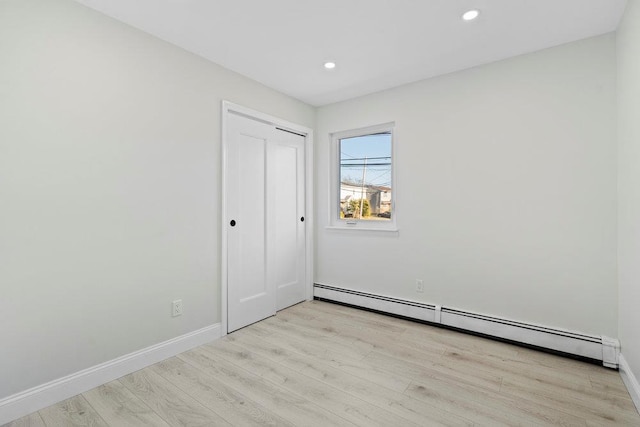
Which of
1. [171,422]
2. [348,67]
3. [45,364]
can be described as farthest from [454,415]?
[348,67]

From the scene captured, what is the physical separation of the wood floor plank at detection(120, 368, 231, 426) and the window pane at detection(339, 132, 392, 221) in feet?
7.98

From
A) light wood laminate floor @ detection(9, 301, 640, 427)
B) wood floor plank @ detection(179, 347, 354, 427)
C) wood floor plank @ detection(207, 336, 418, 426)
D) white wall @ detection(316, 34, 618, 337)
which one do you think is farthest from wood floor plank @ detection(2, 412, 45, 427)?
white wall @ detection(316, 34, 618, 337)

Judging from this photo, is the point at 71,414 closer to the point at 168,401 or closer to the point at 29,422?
the point at 29,422

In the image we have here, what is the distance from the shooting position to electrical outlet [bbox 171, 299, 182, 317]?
2328mm

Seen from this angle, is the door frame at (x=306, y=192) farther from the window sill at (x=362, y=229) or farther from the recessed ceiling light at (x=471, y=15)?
the recessed ceiling light at (x=471, y=15)

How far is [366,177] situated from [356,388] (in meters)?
2.28

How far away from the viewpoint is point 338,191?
373 cm

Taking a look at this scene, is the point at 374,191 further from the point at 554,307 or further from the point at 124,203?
the point at 124,203

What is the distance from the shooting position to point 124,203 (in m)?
2.04

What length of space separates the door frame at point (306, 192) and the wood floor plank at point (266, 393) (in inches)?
17.6

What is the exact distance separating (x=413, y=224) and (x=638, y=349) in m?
1.74

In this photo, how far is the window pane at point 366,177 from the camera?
3340 millimetres

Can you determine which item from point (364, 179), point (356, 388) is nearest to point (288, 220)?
point (364, 179)

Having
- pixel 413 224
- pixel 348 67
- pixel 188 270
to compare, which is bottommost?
pixel 188 270
